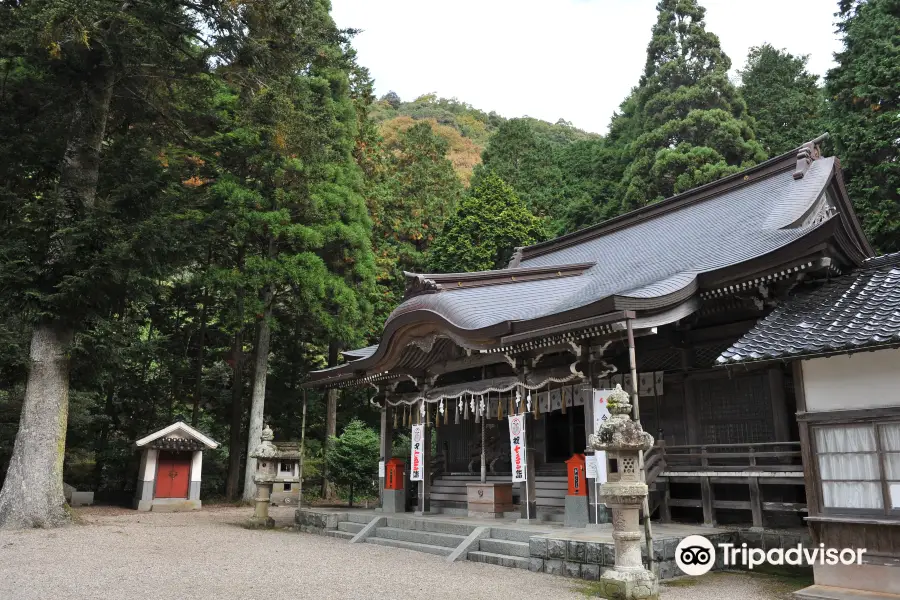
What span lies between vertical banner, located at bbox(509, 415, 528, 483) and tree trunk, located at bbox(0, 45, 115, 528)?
29.2 feet

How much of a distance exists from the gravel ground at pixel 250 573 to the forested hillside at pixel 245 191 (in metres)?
3.13

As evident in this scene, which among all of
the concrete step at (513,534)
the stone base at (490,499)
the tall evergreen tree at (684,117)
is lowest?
the concrete step at (513,534)

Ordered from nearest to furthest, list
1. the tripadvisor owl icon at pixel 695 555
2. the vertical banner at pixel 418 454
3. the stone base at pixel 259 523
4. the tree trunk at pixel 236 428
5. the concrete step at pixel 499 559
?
the tripadvisor owl icon at pixel 695 555
the concrete step at pixel 499 559
the vertical banner at pixel 418 454
the stone base at pixel 259 523
the tree trunk at pixel 236 428

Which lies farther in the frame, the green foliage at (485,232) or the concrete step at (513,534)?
the green foliage at (485,232)

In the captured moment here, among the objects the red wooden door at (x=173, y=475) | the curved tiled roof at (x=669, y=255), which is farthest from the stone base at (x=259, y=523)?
the red wooden door at (x=173, y=475)

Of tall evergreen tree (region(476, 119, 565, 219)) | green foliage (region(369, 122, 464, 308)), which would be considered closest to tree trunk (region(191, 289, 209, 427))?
green foliage (region(369, 122, 464, 308))

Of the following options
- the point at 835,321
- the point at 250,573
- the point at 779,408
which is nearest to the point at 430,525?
the point at 250,573

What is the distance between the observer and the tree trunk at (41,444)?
11.7 meters

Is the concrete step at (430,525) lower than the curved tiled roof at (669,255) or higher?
lower

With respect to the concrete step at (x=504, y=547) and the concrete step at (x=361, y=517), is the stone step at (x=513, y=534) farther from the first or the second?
the concrete step at (x=361, y=517)

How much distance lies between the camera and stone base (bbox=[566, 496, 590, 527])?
30.6ft

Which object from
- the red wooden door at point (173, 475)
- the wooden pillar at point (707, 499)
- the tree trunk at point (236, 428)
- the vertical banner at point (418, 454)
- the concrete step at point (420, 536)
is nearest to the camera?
the wooden pillar at point (707, 499)

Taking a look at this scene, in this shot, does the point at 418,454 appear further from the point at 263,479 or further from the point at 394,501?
the point at 263,479

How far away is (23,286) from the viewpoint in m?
12.0
